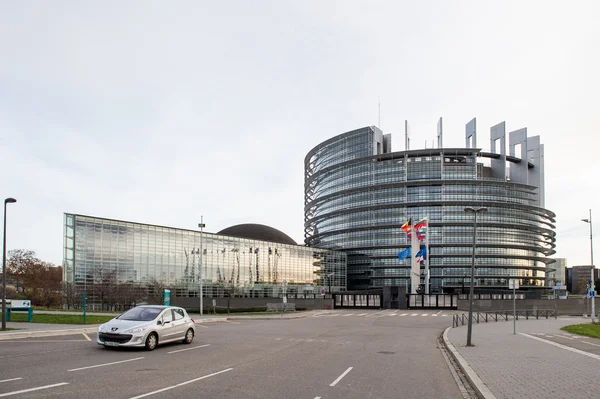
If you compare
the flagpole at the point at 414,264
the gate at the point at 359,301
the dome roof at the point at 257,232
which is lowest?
the gate at the point at 359,301

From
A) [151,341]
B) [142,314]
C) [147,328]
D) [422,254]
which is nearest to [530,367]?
[151,341]

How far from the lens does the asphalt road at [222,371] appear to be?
10.6m

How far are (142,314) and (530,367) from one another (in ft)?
43.2

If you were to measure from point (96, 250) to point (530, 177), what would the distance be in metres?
129

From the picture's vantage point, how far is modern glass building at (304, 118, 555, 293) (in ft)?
433

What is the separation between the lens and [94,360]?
14.7m

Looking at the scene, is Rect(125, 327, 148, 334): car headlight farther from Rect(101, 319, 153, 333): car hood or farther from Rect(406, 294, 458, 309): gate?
Rect(406, 294, 458, 309): gate

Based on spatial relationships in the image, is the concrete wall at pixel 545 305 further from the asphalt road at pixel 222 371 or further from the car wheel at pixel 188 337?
the car wheel at pixel 188 337

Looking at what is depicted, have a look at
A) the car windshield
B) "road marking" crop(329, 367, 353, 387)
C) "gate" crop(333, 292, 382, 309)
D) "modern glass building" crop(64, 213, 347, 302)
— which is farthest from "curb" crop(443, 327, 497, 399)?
"gate" crop(333, 292, 382, 309)

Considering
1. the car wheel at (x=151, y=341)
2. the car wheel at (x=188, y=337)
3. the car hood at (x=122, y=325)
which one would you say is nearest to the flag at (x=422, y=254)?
the car wheel at (x=188, y=337)

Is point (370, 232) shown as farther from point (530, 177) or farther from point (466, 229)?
point (530, 177)

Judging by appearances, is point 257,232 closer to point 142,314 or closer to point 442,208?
point 442,208

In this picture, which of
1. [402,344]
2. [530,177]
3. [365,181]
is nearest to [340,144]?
[365,181]

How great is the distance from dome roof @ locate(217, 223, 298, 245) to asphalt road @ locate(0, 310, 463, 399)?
112 metres
